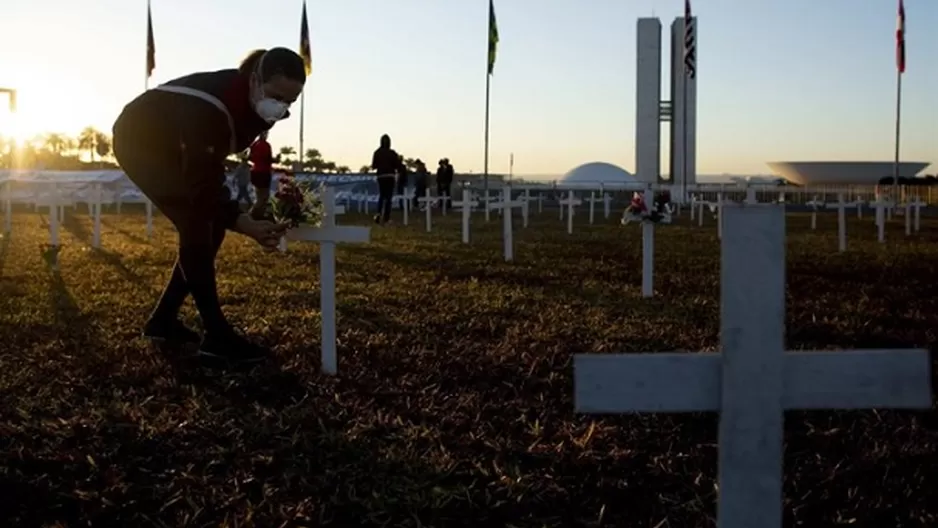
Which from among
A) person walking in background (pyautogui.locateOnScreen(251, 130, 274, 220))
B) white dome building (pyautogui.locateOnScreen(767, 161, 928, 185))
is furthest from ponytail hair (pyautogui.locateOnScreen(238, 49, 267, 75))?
white dome building (pyautogui.locateOnScreen(767, 161, 928, 185))

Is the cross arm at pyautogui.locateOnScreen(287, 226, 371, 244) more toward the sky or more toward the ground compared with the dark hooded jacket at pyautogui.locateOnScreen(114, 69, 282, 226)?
more toward the ground

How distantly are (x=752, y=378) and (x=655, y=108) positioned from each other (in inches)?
2153

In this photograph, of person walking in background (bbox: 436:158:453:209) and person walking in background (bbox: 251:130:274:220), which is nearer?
person walking in background (bbox: 251:130:274:220)

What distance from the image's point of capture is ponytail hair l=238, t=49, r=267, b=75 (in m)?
4.99

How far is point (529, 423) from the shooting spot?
13.2 feet

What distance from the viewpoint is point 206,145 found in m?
4.86

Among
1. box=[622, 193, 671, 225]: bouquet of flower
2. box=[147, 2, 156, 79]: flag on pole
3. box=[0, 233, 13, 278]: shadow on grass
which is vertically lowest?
box=[0, 233, 13, 278]: shadow on grass

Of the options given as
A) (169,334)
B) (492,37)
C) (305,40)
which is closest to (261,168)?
(169,334)

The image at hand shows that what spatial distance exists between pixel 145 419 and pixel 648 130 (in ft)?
174

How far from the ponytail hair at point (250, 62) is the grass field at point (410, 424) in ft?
4.73

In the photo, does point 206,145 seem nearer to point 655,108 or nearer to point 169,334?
point 169,334

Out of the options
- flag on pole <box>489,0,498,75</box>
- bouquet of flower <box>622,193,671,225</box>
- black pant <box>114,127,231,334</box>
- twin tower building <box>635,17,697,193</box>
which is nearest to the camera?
black pant <box>114,127,231,334</box>

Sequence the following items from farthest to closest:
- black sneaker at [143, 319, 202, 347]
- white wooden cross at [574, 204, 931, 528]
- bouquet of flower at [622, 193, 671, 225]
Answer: bouquet of flower at [622, 193, 671, 225] → black sneaker at [143, 319, 202, 347] → white wooden cross at [574, 204, 931, 528]

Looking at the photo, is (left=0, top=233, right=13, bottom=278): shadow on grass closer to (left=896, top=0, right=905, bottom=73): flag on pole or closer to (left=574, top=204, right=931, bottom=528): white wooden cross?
(left=574, top=204, right=931, bottom=528): white wooden cross
